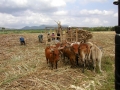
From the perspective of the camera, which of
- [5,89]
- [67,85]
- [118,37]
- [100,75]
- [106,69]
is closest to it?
[118,37]

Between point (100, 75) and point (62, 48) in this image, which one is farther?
point (62, 48)

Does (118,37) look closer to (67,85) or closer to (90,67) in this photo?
(67,85)

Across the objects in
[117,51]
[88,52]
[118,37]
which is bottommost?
[88,52]

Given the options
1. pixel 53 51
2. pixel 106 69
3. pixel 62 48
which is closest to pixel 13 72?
pixel 53 51

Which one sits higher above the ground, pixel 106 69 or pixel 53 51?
pixel 53 51

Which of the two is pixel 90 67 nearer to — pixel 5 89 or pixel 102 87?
A: pixel 102 87

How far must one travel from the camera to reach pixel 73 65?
7578 millimetres

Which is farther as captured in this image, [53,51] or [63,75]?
[53,51]

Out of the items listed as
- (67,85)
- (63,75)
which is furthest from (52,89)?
(63,75)

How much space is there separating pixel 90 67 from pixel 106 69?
0.69 metres

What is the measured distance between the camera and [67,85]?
211 inches

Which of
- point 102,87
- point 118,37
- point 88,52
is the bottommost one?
point 102,87

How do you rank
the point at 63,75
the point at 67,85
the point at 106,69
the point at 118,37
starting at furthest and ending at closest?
the point at 106,69 < the point at 63,75 < the point at 67,85 < the point at 118,37

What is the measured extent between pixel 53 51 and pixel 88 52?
4.71 ft
